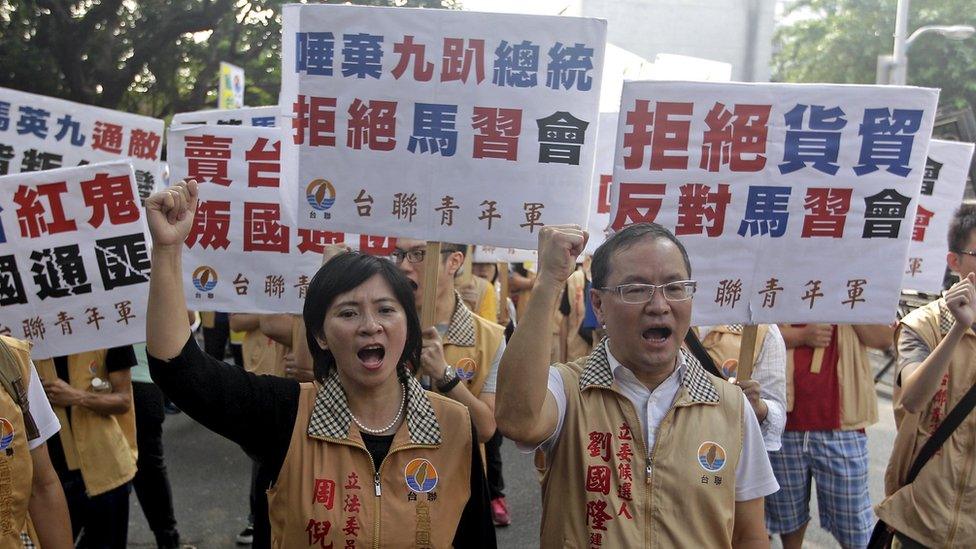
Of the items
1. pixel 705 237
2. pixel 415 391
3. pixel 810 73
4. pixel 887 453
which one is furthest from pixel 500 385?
pixel 810 73

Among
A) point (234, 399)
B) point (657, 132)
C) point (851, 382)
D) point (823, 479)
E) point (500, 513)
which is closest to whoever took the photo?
point (234, 399)

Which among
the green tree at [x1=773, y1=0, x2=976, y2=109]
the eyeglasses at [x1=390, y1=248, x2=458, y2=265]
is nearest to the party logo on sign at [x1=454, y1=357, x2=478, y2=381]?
the eyeglasses at [x1=390, y1=248, x2=458, y2=265]

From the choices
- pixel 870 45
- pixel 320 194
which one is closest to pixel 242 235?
pixel 320 194

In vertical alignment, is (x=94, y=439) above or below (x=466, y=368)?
below

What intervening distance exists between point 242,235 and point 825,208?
110 inches

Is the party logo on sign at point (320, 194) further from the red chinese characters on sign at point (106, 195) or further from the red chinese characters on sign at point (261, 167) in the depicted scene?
the red chinese characters on sign at point (261, 167)

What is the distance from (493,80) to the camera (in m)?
3.35

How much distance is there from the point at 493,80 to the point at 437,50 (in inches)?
8.8

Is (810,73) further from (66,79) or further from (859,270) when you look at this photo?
(859,270)

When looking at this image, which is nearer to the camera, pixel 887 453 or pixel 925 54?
pixel 887 453

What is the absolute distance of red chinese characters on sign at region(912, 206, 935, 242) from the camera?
17.4ft

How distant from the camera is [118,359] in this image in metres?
4.32

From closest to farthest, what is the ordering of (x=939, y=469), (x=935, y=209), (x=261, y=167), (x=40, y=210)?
(x=939, y=469)
(x=40, y=210)
(x=261, y=167)
(x=935, y=209)

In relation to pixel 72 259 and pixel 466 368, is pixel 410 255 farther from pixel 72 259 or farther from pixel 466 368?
pixel 72 259
